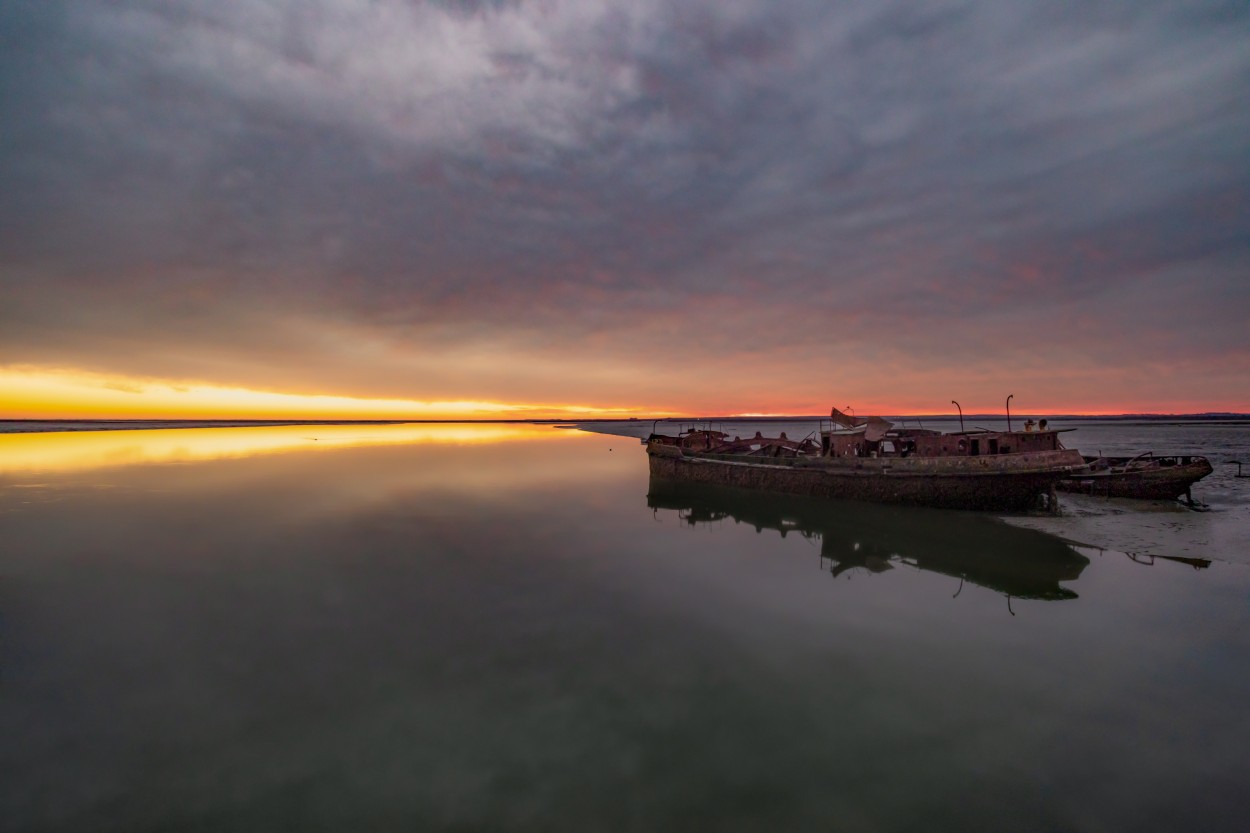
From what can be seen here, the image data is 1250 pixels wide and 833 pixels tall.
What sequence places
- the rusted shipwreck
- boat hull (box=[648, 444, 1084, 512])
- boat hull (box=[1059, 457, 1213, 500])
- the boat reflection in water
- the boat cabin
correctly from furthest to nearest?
boat hull (box=[1059, 457, 1213, 500]) → the boat cabin → the rusted shipwreck → boat hull (box=[648, 444, 1084, 512]) → the boat reflection in water

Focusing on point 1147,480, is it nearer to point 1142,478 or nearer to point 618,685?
point 1142,478

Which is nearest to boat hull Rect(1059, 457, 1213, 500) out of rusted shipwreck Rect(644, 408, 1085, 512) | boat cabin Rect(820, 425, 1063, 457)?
rusted shipwreck Rect(644, 408, 1085, 512)

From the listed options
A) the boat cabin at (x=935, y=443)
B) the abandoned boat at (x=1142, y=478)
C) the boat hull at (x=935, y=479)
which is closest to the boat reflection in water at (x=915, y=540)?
the boat hull at (x=935, y=479)

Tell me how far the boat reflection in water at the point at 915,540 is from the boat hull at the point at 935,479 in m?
0.94

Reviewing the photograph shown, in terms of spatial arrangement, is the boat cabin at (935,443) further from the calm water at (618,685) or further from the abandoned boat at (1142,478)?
the calm water at (618,685)

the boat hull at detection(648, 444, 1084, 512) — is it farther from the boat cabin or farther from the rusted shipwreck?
the boat cabin

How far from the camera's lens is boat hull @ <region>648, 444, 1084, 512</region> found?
1126 inches

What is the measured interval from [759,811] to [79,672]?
14.6 meters

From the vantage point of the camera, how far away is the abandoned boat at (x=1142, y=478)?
30266mm

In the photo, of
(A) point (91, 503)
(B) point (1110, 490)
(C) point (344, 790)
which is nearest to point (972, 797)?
(C) point (344, 790)

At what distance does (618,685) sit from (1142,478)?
39555 mm

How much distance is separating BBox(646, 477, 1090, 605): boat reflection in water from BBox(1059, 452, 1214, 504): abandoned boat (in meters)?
9.54

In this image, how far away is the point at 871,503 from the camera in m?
32.6

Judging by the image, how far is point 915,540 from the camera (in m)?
23.3
